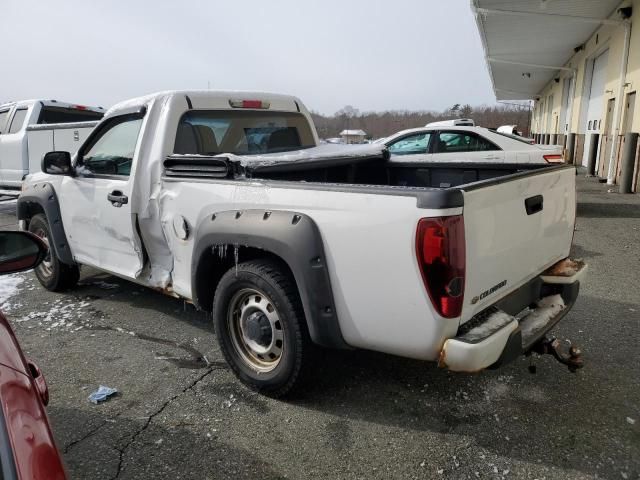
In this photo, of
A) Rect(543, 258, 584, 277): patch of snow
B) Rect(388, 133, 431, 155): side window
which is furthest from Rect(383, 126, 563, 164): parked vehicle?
Rect(543, 258, 584, 277): patch of snow

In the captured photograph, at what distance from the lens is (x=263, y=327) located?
318 cm

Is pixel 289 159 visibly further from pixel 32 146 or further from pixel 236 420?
pixel 32 146

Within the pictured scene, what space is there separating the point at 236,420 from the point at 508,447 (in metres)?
1.55

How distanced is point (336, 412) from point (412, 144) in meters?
6.95

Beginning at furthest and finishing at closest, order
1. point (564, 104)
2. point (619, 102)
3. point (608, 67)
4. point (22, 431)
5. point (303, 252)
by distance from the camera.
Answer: point (564, 104) → point (608, 67) → point (619, 102) → point (303, 252) → point (22, 431)

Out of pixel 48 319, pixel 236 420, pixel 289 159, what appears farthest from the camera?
pixel 48 319

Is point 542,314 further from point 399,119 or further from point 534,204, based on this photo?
point 399,119

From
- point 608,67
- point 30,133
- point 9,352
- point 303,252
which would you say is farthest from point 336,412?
point 608,67

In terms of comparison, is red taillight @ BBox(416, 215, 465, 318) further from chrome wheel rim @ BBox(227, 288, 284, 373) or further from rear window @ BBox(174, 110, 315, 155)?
rear window @ BBox(174, 110, 315, 155)

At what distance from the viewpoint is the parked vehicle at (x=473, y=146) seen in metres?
8.26

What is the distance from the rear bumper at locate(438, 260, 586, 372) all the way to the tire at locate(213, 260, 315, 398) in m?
0.90

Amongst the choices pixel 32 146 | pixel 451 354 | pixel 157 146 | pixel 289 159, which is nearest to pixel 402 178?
pixel 289 159

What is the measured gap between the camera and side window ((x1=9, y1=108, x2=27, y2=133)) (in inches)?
424

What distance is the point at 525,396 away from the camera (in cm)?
323
